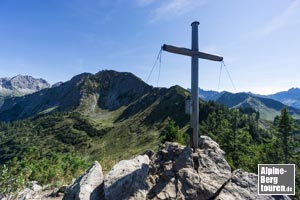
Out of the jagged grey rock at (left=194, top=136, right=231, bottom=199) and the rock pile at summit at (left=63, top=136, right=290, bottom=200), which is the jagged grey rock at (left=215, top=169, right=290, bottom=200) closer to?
the rock pile at summit at (left=63, top=136, right=290, bottom=200)

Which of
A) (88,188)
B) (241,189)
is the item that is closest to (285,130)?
(241,189)

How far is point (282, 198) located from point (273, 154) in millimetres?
48118

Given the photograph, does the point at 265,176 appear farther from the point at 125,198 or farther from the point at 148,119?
the point at 148,119

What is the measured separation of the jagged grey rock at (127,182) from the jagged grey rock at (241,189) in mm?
3282

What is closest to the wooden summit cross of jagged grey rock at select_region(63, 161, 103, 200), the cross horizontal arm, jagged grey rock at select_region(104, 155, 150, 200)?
the cross horizontal arm

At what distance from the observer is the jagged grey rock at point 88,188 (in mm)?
10930

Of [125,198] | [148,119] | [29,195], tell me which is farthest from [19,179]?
[148,119]

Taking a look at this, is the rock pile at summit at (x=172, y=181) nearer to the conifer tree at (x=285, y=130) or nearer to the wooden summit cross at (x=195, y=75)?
the wooden summit cross at (x=195, y=75)

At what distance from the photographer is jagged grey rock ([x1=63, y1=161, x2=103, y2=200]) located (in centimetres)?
1093

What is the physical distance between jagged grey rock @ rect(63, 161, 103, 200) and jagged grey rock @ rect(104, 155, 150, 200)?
685 millimetres

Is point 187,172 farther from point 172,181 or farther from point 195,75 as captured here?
point 195,75

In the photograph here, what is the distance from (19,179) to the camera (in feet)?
31.9

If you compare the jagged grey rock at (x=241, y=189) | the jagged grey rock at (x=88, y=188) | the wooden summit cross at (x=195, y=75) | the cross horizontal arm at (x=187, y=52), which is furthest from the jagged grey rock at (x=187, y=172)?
the cross horizontal arm at (x=187, y=52)

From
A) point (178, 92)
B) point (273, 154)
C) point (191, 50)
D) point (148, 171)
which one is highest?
point (178, 92)
